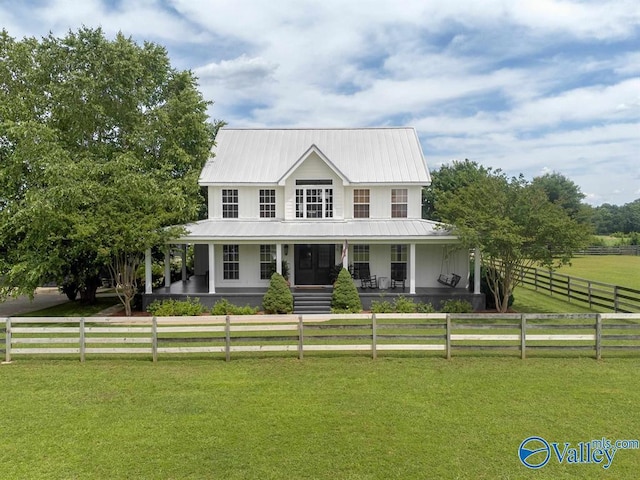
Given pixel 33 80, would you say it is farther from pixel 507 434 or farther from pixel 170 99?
pixel 507 434

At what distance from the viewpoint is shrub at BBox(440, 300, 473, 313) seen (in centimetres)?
1692

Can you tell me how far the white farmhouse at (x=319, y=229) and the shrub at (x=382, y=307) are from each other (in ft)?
3.39

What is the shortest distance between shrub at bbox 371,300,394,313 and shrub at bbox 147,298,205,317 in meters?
6.96

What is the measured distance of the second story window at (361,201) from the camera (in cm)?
2138

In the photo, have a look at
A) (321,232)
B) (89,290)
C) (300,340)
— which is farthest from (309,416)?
(89,290)

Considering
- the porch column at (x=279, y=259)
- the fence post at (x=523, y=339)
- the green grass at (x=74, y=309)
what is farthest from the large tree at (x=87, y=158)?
the fence post at (x=523, y=339)

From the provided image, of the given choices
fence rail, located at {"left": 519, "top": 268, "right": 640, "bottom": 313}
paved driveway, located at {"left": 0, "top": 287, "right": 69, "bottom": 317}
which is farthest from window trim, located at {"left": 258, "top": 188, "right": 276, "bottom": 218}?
fence rail, located at {"left": 519, "top": 268, "right": 640, "bottom": 313}

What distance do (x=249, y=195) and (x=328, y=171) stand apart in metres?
4.16

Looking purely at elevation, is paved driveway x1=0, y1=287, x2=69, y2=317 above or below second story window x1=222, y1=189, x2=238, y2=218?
below

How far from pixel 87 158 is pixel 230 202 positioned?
21.5ft

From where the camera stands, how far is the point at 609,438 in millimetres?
6410

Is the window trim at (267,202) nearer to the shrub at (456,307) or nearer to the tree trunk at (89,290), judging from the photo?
the tree trunk at (89,290)

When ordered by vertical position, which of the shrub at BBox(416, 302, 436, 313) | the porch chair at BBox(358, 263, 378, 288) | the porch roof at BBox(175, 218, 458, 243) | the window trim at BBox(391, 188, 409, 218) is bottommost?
the shrub at BBox(416, 302, 436, 313)

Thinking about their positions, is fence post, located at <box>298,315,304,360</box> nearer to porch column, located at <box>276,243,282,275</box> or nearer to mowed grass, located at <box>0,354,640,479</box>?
mowed grass, located at <box>0,354,640,479</box>
